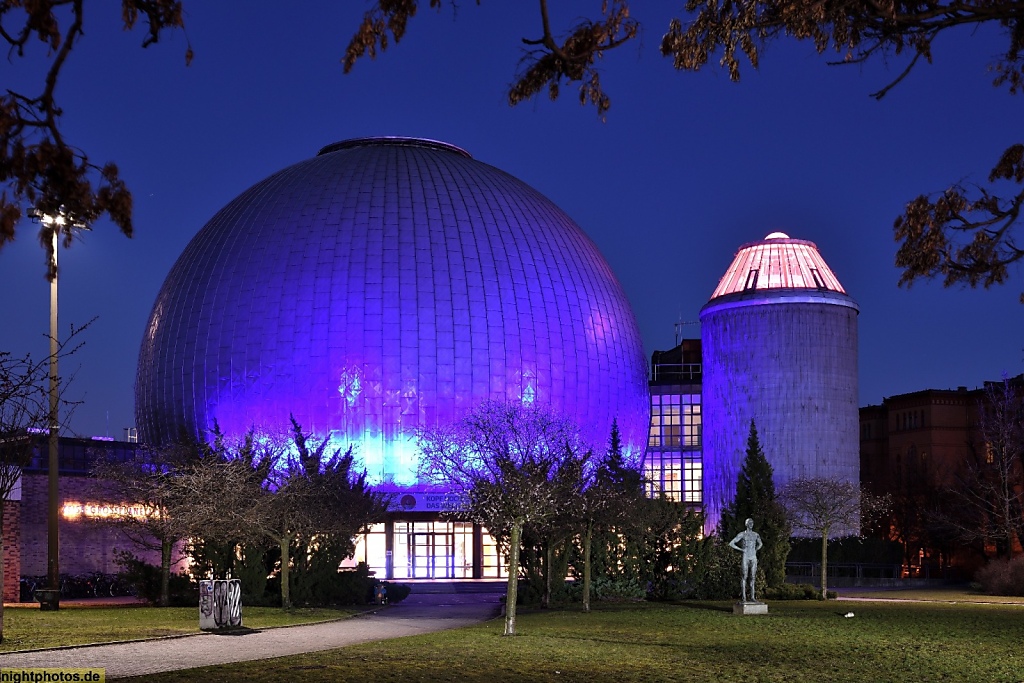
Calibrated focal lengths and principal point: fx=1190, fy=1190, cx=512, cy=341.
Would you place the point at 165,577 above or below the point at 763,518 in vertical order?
below

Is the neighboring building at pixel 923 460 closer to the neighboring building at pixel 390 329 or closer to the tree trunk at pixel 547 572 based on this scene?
the neighboring building at pixel 390 329

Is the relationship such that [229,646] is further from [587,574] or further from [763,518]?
[763,518]

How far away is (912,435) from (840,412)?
33159mm

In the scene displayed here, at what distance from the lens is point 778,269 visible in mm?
71500

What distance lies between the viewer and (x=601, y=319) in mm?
69125

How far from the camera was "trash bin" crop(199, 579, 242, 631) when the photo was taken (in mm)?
27109

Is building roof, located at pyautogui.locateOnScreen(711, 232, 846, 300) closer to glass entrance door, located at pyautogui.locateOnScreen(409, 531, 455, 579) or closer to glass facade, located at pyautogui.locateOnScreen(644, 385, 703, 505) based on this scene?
glass facade, located at pyautogui.locateOnScreen(644, 385, 703, 505)

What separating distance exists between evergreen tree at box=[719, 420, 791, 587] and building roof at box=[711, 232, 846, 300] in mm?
14040

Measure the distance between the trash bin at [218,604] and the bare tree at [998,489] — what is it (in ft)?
135

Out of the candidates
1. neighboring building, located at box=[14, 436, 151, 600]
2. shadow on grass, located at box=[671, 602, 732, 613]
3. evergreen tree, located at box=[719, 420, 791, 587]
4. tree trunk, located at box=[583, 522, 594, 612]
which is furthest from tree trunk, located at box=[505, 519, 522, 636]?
neighboring building, located at box=[14, 436, 151, 600]

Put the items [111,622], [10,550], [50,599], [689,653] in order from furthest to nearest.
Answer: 1. [10,550]
2. [50,599]
3. [111,622]
4. [689,653]

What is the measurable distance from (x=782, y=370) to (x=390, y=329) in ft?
76.1

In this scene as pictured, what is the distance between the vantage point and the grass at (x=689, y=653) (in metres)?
17.9

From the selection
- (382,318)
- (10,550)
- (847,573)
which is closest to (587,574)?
(10,550)
